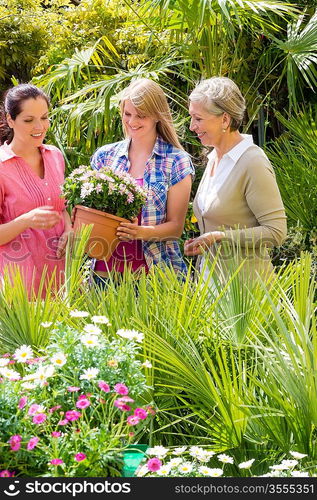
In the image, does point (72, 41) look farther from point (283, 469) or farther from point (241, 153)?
point (283, 469)

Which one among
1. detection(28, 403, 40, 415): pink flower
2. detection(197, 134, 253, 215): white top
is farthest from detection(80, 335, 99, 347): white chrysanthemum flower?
detection(197, 134, 253, 215): white top

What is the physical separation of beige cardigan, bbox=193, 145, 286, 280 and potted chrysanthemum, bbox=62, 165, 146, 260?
35cm

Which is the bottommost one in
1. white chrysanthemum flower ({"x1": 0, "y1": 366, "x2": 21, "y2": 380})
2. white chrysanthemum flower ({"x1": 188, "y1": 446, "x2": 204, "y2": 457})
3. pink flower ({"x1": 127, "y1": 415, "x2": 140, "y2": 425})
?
white chrysanthemum flower ({"x1": 188, "y1": 446, "x2": 204, "y2": 457})

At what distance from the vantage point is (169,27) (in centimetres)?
561

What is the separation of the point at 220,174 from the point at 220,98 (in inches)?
12.7

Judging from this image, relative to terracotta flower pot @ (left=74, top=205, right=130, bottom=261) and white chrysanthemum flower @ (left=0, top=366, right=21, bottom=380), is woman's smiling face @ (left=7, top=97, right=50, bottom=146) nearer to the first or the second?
terracotta flower pot @ (left=74, top=205, right=130, bottom=261)

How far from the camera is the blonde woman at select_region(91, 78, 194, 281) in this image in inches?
140

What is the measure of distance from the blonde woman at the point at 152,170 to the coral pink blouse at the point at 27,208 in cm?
→ 24

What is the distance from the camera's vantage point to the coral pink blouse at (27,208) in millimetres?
3494

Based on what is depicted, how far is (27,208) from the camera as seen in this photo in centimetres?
349

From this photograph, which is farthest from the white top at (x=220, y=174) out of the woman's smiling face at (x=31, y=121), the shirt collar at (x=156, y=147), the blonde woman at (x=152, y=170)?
the woman's smiling face at (x=31, y=121)

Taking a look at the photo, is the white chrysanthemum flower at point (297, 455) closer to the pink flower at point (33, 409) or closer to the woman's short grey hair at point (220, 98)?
the pink flower at point (33, 409)

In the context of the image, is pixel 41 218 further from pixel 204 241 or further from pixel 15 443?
pixel 15 443

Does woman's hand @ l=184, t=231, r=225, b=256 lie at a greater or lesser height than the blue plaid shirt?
lesser
